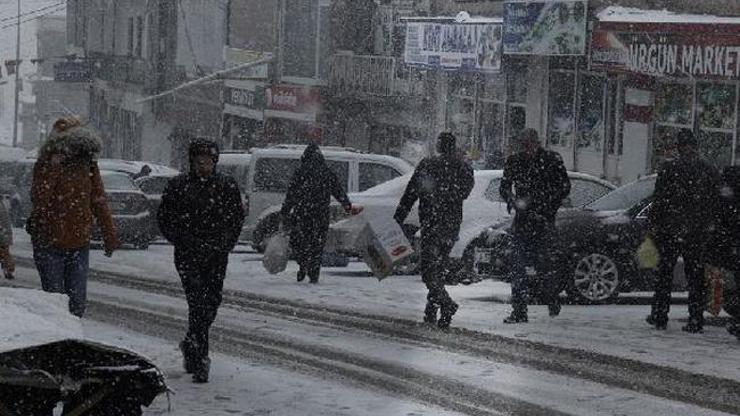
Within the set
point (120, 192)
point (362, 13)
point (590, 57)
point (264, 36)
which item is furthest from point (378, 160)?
point (264, 36)

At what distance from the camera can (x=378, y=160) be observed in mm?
25375

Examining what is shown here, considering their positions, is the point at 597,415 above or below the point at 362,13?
below

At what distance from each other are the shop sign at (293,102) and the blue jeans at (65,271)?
34940 mm

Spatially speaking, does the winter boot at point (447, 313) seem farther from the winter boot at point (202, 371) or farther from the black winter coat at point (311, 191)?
the black winter coat at point (311, 191)

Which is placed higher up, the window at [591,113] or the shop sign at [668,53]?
the shop sign at [668,53]

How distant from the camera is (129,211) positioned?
1121 inches

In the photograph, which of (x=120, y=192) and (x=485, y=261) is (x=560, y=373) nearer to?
(x=485, y=261)

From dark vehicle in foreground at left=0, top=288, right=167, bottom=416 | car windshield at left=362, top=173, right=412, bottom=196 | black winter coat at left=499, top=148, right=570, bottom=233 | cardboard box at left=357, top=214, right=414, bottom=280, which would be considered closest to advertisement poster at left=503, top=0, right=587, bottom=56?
car windshield at left=362, top=173, right=412, bottom=196

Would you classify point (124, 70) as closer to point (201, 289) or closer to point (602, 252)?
point (602, 252)

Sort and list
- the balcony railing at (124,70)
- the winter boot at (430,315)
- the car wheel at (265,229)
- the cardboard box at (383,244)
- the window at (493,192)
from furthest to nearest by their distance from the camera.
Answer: the balcony railing at (124,70), the car wheel at (265,229), the window at (493,192), the cardboard box at (383,244), the winter boot at (430,315)

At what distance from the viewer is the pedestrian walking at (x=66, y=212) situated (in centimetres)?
1171

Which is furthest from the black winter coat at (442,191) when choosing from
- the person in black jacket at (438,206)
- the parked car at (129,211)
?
the parked car at (129,211)

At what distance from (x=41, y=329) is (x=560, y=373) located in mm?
5418

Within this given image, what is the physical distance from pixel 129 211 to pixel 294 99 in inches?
767
